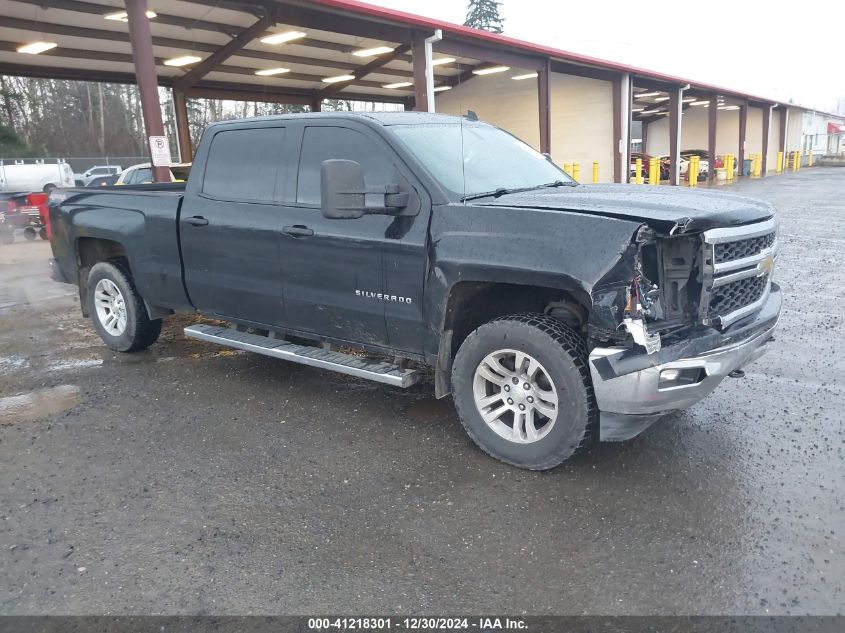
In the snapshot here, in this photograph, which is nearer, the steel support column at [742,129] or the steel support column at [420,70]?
the steel support column at [420,70]

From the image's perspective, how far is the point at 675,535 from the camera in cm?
299

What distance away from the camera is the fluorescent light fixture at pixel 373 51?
18.1m

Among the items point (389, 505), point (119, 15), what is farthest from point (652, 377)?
point (119, 15)

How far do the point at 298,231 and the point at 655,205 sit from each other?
2280 mm

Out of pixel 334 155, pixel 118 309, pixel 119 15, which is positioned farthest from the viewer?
pixel 119 15

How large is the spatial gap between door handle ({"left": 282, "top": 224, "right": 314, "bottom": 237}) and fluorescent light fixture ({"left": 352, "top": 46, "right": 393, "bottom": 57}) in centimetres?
1500

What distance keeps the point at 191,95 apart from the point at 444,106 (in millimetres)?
10399

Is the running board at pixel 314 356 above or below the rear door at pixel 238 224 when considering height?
below

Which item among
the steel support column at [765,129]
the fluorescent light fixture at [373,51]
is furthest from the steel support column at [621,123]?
the steel support column at [765,129]

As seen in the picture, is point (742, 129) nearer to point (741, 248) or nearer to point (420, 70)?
point (420, 70)

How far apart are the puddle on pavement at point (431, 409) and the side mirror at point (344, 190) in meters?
1.50

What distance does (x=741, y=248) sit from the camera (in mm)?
3561

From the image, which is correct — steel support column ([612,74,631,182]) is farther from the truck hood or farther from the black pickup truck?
the truck hood

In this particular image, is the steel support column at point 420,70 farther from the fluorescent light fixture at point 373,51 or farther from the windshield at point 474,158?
the windshield at point 474,158
